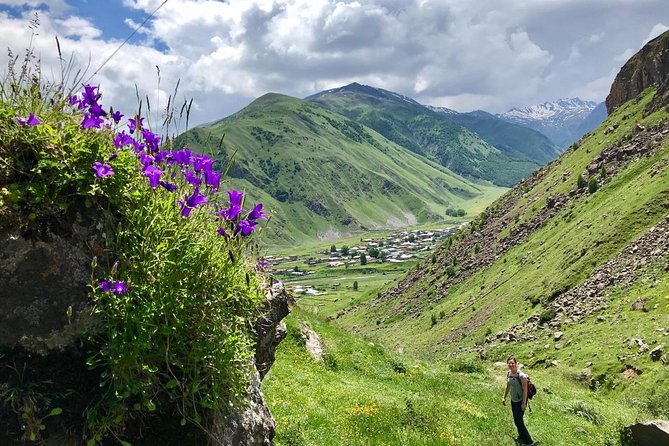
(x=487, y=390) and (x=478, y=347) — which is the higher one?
(x=487, y=390)

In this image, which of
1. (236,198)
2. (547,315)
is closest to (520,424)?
(236,198)

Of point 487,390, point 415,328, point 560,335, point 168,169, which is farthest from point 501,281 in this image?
point 168,169

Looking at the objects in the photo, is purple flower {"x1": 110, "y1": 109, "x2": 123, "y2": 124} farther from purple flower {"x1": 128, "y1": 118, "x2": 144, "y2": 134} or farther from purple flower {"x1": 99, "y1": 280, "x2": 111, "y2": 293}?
purple flower {"x1": 99, "y1": 280, "x2": 111, "y2": 293}

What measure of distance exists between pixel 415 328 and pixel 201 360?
9581 cm

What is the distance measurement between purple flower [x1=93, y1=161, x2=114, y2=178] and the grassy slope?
3805cm

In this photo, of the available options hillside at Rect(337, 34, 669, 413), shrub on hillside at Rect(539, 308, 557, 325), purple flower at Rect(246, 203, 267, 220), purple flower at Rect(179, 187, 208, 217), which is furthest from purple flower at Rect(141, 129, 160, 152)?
shrub on hillside at Rect(539, 308, 557, 325)

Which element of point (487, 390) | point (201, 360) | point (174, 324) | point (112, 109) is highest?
point (112, 109)

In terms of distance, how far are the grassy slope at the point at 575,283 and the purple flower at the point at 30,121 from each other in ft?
127

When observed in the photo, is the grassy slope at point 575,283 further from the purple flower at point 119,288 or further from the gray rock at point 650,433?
the purple flower at point 119,288

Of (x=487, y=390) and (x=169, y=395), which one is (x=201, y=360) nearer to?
(x=169, y=395)

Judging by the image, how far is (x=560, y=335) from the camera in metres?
51.5

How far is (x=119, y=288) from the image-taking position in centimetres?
465

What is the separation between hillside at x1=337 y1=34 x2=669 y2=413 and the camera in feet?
141

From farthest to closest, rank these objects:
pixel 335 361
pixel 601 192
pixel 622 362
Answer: pixel 601 192 < pixel 622 362 < pixel 335 361
